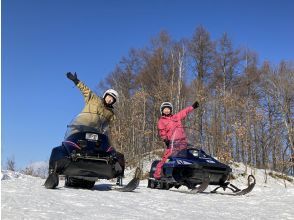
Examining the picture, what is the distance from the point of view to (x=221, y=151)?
16.9 meters

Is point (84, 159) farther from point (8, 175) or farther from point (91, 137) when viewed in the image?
point (8, 175)

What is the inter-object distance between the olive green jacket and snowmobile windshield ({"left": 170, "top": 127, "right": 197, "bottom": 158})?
1.86m

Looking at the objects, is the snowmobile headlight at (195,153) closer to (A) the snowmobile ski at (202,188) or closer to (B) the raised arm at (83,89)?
(A) the snowmobile ski at (202,188)

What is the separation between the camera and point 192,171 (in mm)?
8461

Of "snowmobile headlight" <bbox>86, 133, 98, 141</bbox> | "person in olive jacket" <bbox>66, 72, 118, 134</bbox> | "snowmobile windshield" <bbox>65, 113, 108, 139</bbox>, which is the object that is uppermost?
"person in olive jacket" <bbox>66, 72, 118, 134</bbox>

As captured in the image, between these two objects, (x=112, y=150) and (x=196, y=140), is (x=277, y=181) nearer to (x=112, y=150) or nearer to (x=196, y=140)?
(x=196, y=140)

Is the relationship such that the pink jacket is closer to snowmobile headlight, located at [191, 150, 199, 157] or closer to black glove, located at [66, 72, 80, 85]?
snowmobile headlight, located at [191, 150, 199, 157]

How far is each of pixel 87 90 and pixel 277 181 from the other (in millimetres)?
13560

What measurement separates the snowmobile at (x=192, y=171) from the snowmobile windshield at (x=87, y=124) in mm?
1956

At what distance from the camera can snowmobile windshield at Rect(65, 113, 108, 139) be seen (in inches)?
286

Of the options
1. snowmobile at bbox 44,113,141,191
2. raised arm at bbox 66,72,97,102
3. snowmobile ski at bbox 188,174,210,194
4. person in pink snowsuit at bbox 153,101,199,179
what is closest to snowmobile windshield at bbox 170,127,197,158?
person in pink snowsuit at bbox 153,101,199,179

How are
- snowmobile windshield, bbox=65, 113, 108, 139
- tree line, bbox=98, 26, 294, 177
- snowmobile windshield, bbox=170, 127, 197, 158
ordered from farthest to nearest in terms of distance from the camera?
1. tree line, bbox=98, 26, 294, 177
2. snowmobile windshield, bbox=170, 127, 197, 158
3. snowmobile windshield, bbox=65, 113, 108, 139

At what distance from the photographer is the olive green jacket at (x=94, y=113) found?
7527 mm

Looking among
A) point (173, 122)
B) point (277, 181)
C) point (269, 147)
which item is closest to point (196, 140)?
point (173, 122)
